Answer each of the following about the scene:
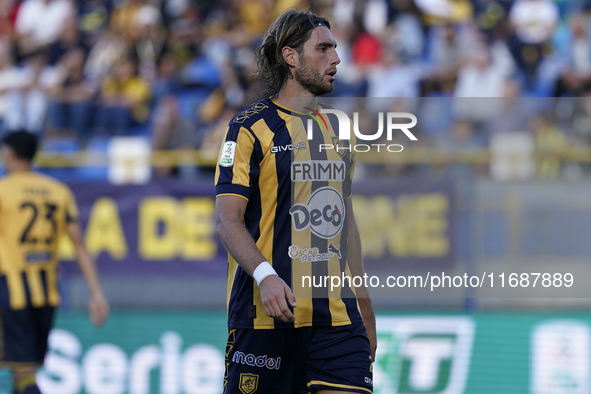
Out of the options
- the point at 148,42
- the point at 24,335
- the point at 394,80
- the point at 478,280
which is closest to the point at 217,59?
the point at 148,42

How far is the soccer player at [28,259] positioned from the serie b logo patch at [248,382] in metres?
3.05

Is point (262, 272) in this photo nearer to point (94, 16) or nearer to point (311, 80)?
point (311, 80)

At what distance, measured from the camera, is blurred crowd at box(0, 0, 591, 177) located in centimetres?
1038

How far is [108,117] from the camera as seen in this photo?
11406 millimetres

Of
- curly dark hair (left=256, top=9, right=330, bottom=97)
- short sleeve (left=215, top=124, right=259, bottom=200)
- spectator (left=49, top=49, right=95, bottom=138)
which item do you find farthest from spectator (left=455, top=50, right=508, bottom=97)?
short sleeve (left=215, top=124, right=259, bottom=200)

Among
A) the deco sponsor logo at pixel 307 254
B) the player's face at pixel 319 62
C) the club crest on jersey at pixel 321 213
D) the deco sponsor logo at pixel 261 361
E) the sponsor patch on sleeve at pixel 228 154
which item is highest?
the player's face at pixel 319 62

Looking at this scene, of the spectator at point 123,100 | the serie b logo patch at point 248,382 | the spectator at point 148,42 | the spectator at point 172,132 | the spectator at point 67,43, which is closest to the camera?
the serie b logo patch at point 248,382

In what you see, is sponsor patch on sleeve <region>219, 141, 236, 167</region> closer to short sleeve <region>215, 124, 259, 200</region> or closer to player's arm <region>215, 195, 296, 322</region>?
short sleeve <region>215, 124, 259, 200</region>

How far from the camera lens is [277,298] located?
→ 335 centimetres

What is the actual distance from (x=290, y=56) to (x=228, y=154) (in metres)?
0.59

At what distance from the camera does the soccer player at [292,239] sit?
3703 mm

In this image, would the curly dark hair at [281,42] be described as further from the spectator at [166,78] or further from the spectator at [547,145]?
the spectator at [166,78]

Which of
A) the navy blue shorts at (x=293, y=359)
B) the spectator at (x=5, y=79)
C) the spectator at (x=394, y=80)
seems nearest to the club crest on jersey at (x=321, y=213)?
the navy blue shorts at (x=293, y=359)

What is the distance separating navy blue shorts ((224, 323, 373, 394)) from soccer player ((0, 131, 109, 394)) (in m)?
3.06
